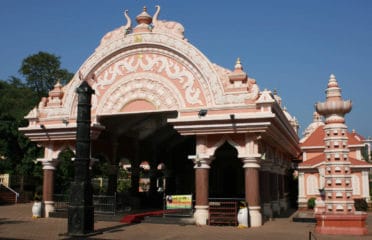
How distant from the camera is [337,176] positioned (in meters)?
13.3

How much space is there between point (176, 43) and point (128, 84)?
2479 millimetres

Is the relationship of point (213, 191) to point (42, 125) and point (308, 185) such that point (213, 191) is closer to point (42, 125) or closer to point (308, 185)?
point (308, 185)

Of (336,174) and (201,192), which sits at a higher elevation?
(336,174)

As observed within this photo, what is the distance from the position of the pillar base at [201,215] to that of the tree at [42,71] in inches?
1436

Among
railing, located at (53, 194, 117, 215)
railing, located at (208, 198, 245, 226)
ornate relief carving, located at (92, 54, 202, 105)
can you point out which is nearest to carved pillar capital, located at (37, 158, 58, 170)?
railing, located at (53, 194, 117, 215)

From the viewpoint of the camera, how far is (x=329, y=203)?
13172mm

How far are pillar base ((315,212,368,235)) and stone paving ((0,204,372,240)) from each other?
1.20 ft

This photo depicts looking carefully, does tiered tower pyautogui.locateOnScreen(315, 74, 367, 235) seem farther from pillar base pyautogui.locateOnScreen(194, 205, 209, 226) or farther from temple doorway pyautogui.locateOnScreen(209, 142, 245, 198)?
temple doorway pyautogui.locateOnScreen(209, 142, 245, 198)

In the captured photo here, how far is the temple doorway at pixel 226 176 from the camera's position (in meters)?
24.5

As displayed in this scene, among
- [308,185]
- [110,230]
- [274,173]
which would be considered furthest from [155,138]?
[110,230]

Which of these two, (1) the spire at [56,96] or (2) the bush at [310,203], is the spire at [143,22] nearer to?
(1) the spire at [56,96]

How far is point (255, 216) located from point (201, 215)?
1.85 meters

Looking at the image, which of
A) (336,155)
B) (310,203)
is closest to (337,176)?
(336,155)

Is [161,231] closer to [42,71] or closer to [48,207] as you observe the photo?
[48,207]
